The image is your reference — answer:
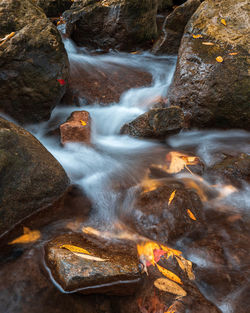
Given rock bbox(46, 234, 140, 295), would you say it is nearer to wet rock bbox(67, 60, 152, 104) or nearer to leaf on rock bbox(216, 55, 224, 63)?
wet rock bbox(67, 60, 152, 104)

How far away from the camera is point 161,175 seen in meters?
3.89

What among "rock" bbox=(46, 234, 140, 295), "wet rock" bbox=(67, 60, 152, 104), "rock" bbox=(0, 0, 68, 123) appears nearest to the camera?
"rock" bbox=(46, 234, 140, 295)

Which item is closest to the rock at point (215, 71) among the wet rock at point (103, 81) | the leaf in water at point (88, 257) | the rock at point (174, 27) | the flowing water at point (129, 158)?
the flowing water at point (129, 158)

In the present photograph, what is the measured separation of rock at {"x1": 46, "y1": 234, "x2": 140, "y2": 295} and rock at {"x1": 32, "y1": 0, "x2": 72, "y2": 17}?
9180mm

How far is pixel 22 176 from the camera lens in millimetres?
2842

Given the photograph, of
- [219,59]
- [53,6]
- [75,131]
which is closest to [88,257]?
[75,131]

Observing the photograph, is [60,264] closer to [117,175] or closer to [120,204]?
[120,204]

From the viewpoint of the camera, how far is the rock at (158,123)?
14.6 ft

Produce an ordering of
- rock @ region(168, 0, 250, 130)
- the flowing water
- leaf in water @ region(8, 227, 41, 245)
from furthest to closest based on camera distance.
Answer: rock @ region(168, 0, 250, 130) → the flowing water → leaf in water @ region(8, 227, 41, 245)

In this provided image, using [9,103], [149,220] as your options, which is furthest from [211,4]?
[149,220]

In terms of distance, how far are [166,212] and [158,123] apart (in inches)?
75.7

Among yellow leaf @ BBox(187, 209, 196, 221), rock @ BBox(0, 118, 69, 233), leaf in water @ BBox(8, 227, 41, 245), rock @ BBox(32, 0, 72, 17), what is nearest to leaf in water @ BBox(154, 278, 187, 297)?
yellow leaf @ BBox(187, 209, 196, 221)

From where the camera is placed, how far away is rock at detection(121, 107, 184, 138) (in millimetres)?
4461

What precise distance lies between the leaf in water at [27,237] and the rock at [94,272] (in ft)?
0.91
